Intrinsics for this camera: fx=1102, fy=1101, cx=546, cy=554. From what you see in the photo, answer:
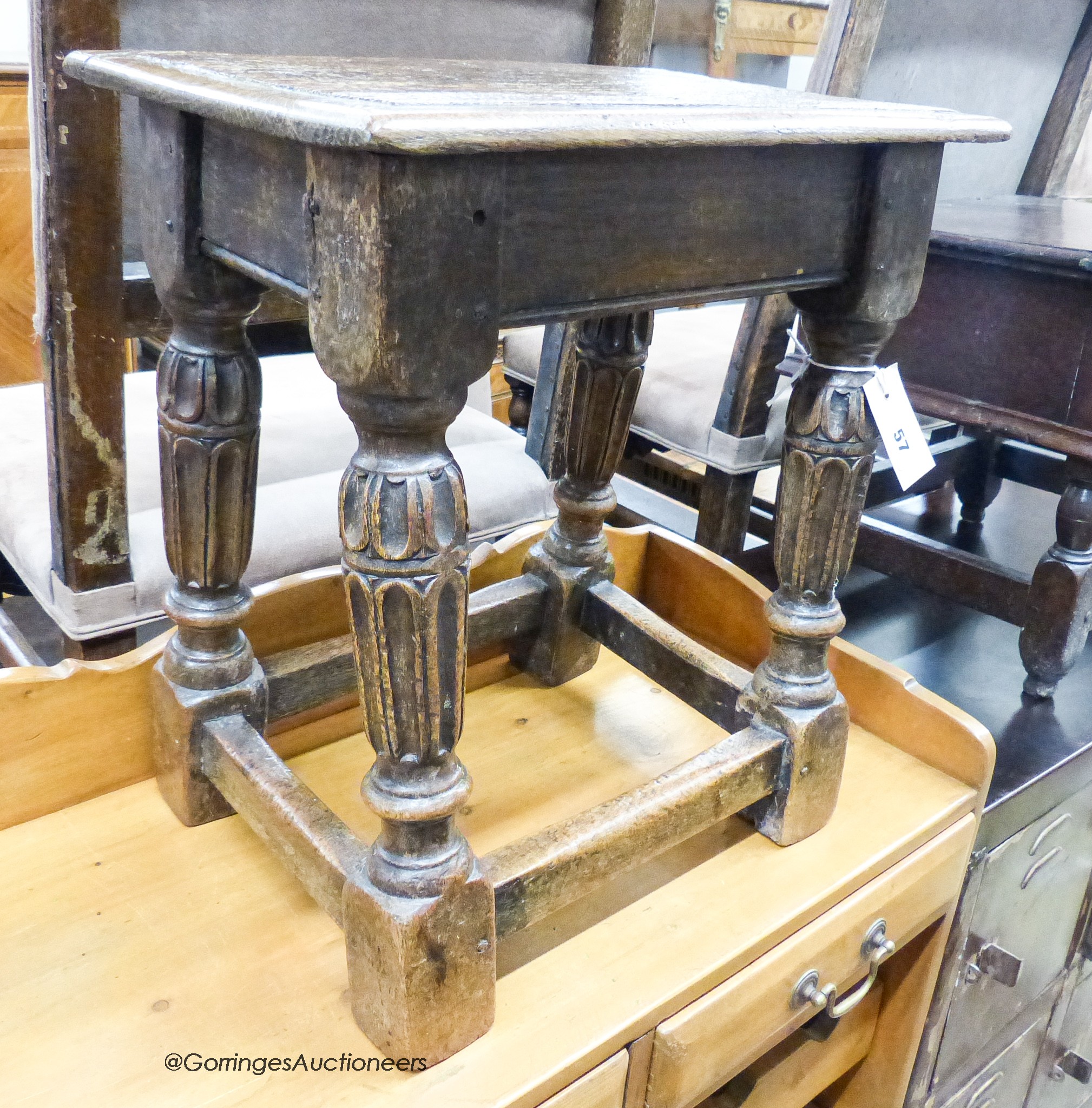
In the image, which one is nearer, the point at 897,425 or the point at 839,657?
the point at 897,425

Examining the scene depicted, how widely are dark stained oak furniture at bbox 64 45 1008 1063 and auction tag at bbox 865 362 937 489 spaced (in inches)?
0.6

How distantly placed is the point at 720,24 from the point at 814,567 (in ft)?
5.27

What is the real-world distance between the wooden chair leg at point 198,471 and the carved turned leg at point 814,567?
0.34 m

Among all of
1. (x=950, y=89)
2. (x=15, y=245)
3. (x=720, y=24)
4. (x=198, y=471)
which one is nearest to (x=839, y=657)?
(x=198, y=471)

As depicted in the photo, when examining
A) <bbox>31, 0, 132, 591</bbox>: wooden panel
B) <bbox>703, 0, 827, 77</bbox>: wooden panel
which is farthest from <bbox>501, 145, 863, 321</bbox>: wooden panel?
<bbox>703, 0, 827, 77</bbox>: wooden panel

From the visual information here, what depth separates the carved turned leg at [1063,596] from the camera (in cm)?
95

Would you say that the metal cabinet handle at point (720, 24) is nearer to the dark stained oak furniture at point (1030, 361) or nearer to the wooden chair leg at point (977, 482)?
the wooden chair leg at point (977, 482)

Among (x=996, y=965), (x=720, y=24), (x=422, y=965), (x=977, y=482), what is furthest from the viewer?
(x=720, y=24)

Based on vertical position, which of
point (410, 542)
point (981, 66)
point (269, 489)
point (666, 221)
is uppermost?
point (981, 66)

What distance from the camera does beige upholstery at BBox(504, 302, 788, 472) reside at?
1.13m

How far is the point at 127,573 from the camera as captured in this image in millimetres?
797

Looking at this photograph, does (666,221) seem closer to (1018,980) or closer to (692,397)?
(692,397)

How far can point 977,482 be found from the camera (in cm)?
144

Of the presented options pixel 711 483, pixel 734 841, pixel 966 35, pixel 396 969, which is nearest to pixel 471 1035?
pixel 396 969
